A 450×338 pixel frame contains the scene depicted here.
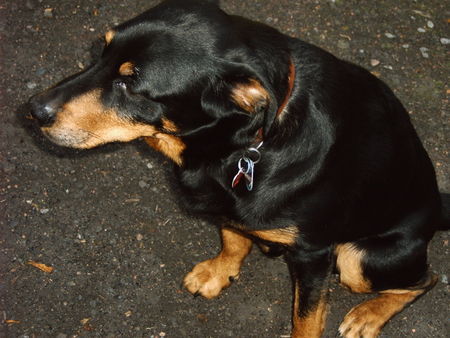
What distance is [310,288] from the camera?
3.36 metres

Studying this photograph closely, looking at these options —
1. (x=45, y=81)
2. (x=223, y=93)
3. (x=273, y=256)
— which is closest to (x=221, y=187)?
(x=223, y=93)

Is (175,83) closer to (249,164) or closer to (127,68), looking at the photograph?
(127,68)

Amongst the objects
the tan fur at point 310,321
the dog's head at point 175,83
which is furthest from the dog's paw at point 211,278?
the dog's head at point 175,83

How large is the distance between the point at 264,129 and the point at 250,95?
0.67 ft

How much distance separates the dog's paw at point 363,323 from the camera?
3.87 meters

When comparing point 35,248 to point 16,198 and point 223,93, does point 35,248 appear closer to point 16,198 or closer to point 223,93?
point 16,198

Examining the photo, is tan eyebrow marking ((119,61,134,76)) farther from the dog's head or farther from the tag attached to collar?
the tag attached to collar

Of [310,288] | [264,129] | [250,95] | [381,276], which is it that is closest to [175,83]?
[250,95]

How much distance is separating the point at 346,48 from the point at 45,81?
9.12ft

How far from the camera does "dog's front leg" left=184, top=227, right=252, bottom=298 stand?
394cm

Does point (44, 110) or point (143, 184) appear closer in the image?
point (44, 110)

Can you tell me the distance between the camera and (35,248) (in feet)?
13.1

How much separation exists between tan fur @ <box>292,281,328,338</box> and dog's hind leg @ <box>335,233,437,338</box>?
0.32 m

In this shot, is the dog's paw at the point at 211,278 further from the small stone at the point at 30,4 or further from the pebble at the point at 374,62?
the small stone at the point at 30,4
